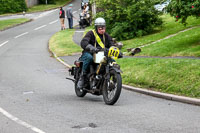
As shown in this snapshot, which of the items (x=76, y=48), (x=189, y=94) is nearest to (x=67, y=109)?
(x=189, y=94)

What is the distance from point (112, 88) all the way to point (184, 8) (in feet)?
31.0

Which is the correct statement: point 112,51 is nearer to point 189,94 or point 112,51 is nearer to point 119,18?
point 189,94

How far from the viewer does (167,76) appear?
1162 centimetres

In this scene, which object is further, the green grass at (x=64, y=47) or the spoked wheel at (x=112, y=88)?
the green grass at (x=64, y=47)

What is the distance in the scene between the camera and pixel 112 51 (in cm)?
932

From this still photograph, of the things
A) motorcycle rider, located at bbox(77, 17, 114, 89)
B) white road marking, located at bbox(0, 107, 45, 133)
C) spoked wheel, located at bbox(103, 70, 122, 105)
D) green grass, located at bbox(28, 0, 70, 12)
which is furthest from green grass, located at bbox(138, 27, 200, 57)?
green grass, located at bbox(28, 0, 70, 12)

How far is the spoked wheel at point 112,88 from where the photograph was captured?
8.99 meters

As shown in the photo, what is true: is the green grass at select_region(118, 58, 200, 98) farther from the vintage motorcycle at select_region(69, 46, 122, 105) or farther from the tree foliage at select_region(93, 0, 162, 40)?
the tree foliage at select_region(93, 0, 162, 40)

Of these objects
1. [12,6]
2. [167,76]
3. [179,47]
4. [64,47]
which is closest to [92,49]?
[167,76]

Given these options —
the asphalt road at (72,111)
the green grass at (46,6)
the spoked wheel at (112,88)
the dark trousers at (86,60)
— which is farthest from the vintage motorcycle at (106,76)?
the green grass at (46,6)

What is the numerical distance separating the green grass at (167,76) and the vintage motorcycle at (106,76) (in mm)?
1988

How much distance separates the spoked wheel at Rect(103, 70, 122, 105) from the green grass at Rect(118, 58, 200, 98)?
6.48ft

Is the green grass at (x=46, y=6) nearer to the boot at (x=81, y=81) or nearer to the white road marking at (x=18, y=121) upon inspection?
the boot at (x=81, y=81)

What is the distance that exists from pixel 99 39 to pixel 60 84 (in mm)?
3984
